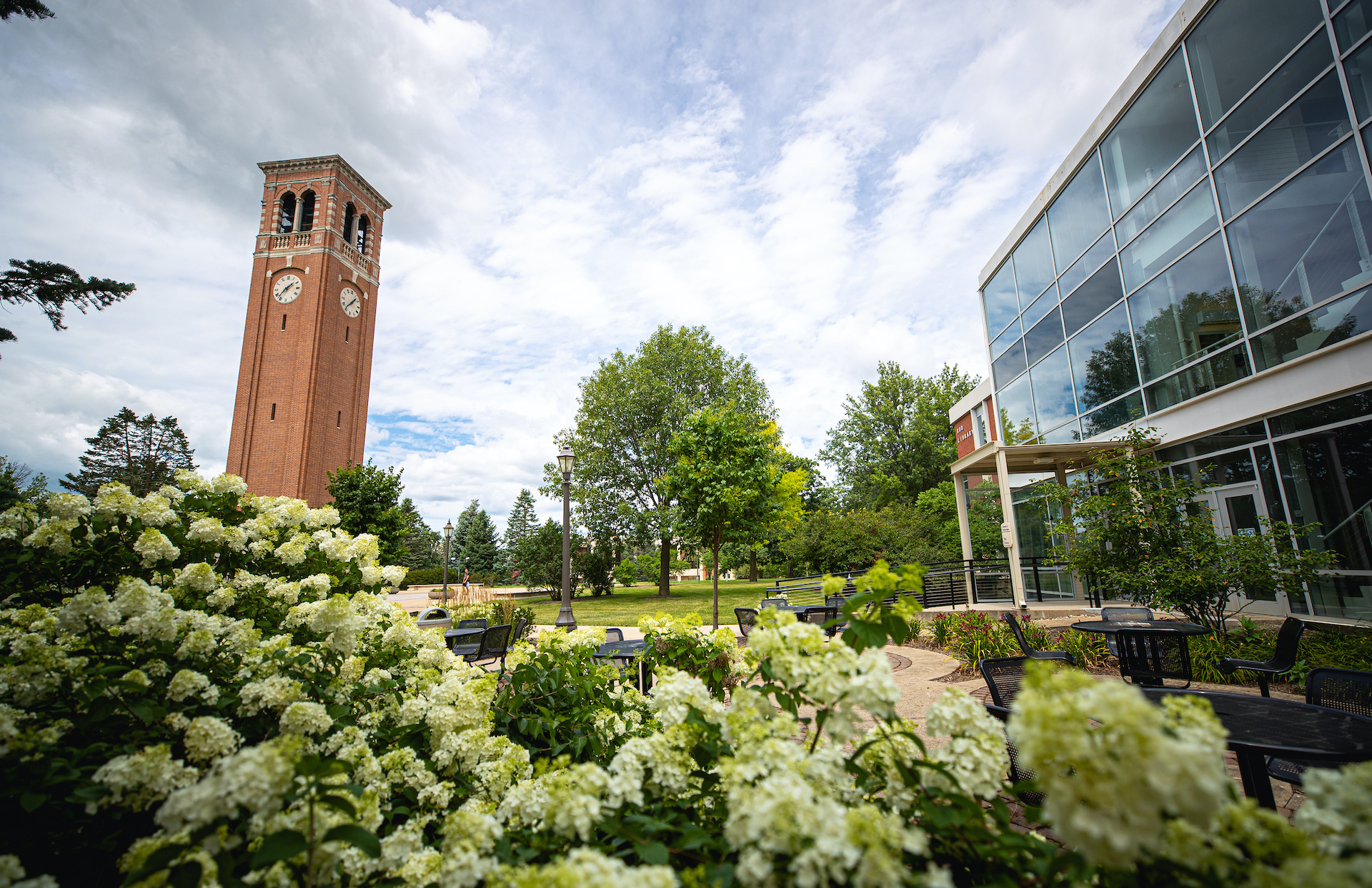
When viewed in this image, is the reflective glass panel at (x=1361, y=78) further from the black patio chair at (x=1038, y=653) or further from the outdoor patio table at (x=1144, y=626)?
the black patio chair at (x=1038, y=653)

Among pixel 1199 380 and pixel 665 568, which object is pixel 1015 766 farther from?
pixel 665 568

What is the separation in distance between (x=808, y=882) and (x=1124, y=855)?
0.51 metres

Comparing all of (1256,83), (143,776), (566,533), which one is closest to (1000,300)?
(1256,83)

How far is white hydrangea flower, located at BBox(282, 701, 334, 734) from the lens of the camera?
5.31ft

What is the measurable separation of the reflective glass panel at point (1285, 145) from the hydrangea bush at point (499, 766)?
10.3 metres

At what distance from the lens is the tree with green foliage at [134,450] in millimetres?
41656

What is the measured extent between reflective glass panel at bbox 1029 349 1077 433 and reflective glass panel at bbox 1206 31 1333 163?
16.3 feet

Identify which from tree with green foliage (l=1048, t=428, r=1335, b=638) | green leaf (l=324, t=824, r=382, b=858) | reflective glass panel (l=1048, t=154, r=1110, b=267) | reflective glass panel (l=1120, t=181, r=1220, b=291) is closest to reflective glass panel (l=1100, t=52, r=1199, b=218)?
reflective glass panel (l=1048, t=154, r=1110, b=267)

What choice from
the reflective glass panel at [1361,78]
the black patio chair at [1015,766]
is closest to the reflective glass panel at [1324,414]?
the reflective glass panel at [1361,78]

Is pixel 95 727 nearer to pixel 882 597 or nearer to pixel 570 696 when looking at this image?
pixel 570 696

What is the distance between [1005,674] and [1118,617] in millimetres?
4522

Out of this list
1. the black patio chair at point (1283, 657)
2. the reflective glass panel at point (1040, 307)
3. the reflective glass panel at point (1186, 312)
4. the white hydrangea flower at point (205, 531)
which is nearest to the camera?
the white hydrangea flower at point (205, 531)

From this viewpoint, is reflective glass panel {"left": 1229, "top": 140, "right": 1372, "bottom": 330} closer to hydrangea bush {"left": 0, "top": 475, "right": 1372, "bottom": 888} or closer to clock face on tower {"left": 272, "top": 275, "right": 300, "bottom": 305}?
hydrangea bush {"left": 0, "top": 475, "right": 1372, "bottom": 888}

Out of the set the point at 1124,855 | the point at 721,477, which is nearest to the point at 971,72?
the point at 721,477
